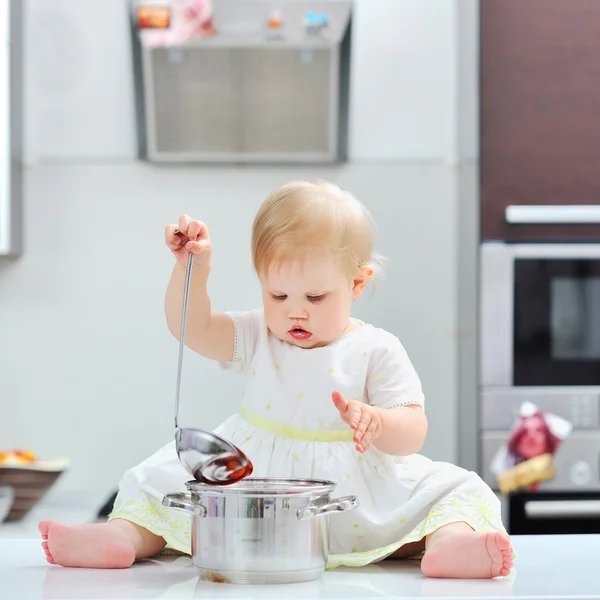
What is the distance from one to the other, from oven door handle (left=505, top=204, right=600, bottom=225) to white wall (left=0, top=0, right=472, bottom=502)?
38 cm

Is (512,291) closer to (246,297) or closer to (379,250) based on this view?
(379,250)

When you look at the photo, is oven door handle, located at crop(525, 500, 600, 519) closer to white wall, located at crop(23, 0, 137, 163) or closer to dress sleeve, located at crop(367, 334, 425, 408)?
dress sleeve, located at crop(367, 334, 425, 408)

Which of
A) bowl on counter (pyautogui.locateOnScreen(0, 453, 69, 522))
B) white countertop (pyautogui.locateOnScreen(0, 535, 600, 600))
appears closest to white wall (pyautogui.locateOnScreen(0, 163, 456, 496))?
bowl on counter (pyautogui.locateOnScreen(0, 453, 69, 522))

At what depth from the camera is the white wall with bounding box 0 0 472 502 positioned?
2.34 metres

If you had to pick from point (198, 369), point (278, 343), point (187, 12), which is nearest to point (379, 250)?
point (198, 369)

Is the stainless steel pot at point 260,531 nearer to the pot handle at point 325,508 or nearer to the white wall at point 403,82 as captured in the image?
the pot handle at point 325,508

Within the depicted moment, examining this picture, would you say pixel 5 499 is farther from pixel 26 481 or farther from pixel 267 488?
pixel 267 488

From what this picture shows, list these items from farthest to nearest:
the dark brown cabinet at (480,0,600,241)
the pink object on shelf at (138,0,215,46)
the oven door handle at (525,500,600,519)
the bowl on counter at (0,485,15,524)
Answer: the pink object on shelf at (138,0,215,46), the dark brown cabinet at (480,0,600,241), the oven door handle at (525,500,600,519), the bowl on counter at (0,485,15,524)

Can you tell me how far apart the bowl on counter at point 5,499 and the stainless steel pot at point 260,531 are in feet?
3.81

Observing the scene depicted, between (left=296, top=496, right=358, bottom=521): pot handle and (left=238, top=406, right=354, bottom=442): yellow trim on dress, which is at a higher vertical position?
(left=238, top=406, right=354, bottom=442): yellow trim on dress

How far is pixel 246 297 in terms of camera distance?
2.36 meters

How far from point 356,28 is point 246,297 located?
2.54 ft

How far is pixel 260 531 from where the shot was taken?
0.72 meters

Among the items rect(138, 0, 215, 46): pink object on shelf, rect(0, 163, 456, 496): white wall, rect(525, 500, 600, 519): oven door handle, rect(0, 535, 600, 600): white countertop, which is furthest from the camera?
rect(0, 163, 456, 496): white wall
